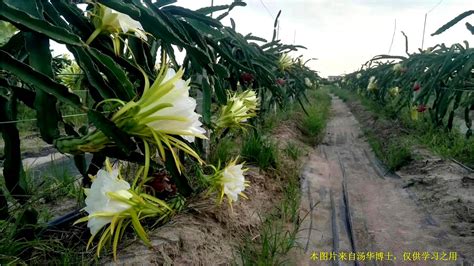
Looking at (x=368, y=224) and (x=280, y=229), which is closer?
(x=280, y=229)

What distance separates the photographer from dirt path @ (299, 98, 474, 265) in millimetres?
1734

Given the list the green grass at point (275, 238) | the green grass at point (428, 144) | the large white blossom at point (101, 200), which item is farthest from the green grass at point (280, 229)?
the green grass at point (428, 144)

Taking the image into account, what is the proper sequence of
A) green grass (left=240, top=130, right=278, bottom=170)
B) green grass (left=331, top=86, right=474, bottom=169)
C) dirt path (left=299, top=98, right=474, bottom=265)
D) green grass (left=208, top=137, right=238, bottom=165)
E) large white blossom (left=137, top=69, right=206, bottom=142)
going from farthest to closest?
green grass (left=331, top=86, right=474, bottom=169) → green grass (left=240, top=130, right=278, bottom=170) → green grass (left=208, top=137, right=238, bottom=165) → dirt path (left=299, top=98, right=474, bottom=265) → large white blossom (left=137, top=69, right=206, bottom=142)

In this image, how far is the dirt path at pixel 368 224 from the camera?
1.73 m

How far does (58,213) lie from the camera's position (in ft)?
4.95

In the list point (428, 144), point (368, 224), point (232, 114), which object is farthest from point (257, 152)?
point (428, 144)

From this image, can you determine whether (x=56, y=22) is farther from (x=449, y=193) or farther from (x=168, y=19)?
(x=449, y=193)

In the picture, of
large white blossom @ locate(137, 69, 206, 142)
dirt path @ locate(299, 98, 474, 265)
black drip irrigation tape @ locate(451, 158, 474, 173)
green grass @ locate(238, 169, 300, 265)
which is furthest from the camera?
black drip irrigation tape @ locate(451, 158, 474, 173)

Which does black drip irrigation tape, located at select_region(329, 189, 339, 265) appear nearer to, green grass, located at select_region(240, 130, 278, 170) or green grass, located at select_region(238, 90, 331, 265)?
green grass, located at select_region(238, 90, 331, 265)

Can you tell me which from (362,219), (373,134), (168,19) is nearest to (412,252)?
(362,219)

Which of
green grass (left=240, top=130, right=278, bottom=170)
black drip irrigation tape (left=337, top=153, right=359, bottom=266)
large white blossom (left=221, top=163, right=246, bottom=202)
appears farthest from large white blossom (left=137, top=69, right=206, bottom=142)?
green grass (left=240, top=130, right=278, bottom=170)

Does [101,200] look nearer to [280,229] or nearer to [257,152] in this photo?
[280,229]

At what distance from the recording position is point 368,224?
6.98ft

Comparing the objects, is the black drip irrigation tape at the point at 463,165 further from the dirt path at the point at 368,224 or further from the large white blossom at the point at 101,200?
the large white blossom at the point at 101,200
